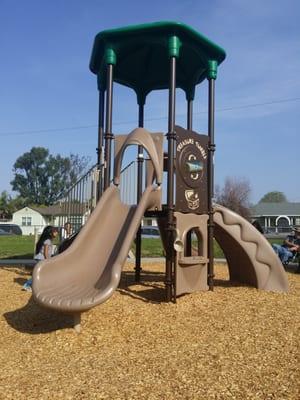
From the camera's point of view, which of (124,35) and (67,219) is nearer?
(124,35)

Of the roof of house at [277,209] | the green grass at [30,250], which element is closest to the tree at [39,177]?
the roof of house at [277,209]

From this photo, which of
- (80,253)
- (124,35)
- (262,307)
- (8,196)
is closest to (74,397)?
(80,253)

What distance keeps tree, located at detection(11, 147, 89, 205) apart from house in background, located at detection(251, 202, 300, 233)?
4577 cm

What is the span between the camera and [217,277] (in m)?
10.2

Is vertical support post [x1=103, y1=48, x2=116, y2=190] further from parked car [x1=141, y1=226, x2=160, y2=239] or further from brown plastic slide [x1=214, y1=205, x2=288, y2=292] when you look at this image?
parked car [x1=141, y1=226, x2=160, y2=239]

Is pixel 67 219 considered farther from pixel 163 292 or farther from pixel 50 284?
pixel 50 284

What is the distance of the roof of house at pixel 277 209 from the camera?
74625mm

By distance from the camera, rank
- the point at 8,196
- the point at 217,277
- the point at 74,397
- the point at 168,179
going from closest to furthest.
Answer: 1. the point at 74,397
2. the point at 168,179
3. the point at 217,277
4. the point at 8,196

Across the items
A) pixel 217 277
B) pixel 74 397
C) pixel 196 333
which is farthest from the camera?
pixel 217 277

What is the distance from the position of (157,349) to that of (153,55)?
256 inches

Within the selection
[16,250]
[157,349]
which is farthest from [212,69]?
[16,250]

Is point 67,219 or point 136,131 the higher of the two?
point 136,131

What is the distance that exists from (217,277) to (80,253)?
454 cm

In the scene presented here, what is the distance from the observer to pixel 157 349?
16.1 feet
